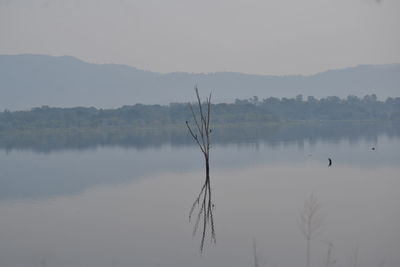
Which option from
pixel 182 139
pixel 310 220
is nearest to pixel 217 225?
pixel 310 220

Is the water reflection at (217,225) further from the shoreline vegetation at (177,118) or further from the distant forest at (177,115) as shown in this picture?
the distant forest at (177,115)

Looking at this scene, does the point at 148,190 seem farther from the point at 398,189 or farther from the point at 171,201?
the point at 398,189

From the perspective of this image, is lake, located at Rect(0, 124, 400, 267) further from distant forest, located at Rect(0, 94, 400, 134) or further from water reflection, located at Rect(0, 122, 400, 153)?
distant forest, located at Rect(0, 94, 400, 134)

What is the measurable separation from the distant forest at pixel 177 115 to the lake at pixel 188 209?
1653 inches

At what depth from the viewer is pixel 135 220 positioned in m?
13.6

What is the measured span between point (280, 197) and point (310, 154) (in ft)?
41.3

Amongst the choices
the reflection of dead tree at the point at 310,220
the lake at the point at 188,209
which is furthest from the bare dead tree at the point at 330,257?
the reflection of dead tree at the point at 310,220

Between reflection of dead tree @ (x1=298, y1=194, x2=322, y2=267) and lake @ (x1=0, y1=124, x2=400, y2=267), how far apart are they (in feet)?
0.41

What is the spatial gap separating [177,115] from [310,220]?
2402 inches

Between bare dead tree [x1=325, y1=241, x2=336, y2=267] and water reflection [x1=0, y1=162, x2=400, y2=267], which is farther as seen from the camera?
water reflection [x1=0, y1=162, x2=400, y2=267]

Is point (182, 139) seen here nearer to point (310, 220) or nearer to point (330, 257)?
point (310, 220)

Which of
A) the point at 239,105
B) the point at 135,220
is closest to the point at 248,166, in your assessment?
the point at 135,220

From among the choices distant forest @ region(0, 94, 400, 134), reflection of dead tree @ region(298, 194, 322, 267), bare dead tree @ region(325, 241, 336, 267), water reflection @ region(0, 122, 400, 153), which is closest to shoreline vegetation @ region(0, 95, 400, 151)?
distant forest @ region(0, 94, 400, 134)

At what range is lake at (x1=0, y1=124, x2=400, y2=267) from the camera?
10506 millimetres
